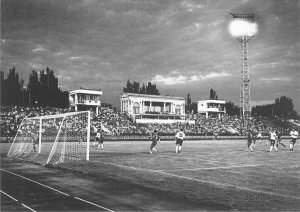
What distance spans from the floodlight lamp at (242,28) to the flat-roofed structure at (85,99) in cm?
3912

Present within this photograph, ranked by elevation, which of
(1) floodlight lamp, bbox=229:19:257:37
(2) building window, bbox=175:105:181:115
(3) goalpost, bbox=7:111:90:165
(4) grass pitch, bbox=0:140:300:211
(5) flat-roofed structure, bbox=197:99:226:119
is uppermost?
(1) floodlight lamp, bbox=229:19:257:37

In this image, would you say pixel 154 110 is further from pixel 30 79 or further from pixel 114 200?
pixel 114 200

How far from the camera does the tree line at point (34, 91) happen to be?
92.9 meters

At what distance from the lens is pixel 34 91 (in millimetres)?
96188

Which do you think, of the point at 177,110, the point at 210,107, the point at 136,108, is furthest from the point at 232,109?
the point at 136,108

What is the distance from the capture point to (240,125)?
85.3 metres

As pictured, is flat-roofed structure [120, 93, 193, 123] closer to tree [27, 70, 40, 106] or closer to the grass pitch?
tree [27, 70, 40, 106]

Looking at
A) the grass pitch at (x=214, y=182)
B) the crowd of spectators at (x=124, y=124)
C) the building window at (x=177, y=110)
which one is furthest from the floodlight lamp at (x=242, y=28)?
the grass pitch at (x=214, y=182)

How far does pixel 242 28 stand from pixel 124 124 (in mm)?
29415

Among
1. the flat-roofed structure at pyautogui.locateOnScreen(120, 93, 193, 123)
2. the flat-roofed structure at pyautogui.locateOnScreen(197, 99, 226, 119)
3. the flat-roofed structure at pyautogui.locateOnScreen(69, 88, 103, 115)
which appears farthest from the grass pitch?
the flat-roofed structure at pyautogui.locateOnScreen(197, 99, 226, 119)

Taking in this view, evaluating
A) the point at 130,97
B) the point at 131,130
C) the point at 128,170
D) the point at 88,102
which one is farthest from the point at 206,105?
the point at 128,170

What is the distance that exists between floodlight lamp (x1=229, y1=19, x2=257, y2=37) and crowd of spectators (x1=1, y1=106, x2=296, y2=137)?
16287 millimetres

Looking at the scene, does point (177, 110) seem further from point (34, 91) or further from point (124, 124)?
point (34, 91)

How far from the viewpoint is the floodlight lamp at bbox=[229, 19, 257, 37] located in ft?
195
